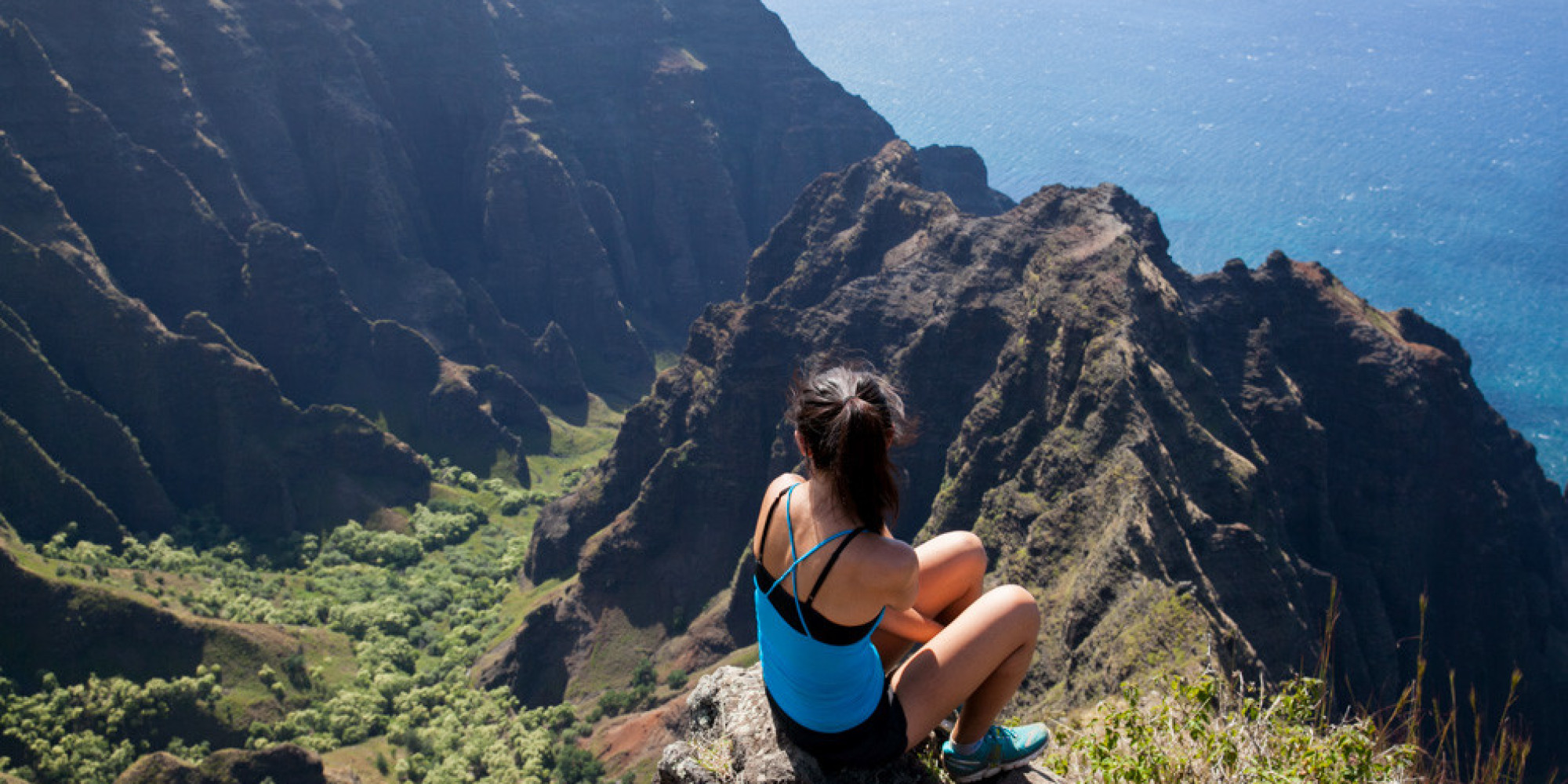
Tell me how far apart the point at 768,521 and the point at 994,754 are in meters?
2.76

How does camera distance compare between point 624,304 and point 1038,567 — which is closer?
point 1038,567

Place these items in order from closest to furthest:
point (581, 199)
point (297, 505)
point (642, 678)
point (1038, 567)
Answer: point (1038, 567)
point (642, 678)
point (297, 505)
point (581, 199)

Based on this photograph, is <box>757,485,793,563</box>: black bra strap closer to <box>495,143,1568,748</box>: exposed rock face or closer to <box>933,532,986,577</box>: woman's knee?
<box>933,532,986,577</box>: woman's knee

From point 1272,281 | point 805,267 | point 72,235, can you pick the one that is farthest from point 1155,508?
point 72,235

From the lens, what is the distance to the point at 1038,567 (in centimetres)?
3275

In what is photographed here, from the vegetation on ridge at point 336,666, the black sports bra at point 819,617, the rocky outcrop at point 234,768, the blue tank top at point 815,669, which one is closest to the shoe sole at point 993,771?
the blue tank top at point 815,669

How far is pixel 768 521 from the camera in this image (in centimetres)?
830

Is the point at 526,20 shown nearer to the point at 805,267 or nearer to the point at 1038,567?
the point at 805,267

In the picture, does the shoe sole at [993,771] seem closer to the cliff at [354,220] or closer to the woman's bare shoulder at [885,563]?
the woman's bare shoulder at [885,563]

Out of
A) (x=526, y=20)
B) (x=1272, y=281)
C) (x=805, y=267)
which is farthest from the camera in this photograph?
(x=526, y=20)

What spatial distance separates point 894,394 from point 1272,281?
1985 inches

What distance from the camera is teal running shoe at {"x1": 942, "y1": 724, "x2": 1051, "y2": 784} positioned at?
851 cm

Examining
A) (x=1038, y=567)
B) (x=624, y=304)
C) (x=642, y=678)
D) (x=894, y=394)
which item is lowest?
(x=624, y=304)

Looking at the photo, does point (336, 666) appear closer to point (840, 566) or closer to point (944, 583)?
point (944, 583)
